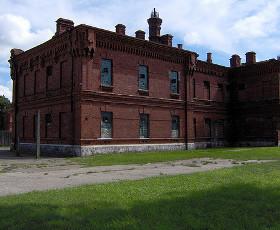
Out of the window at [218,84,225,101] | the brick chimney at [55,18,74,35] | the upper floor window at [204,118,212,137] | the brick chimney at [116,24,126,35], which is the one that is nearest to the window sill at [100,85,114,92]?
the brick chimney at [55,18,74,35]

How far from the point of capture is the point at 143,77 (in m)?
31.4

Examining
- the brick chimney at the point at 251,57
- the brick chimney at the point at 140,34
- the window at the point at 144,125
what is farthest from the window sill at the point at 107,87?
the brick chimney at the point at 251,57

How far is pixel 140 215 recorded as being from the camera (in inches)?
280

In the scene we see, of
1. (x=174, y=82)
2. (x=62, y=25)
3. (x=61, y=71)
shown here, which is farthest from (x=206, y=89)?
(x=61, y=71)

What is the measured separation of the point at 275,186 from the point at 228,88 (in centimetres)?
Result: 3188

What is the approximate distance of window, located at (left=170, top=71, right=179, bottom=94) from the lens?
33719 millimetres

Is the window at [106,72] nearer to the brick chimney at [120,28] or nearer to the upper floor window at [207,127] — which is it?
the brick chimney at [120,28]

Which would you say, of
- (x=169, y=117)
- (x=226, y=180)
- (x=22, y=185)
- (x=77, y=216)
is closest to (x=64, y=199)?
(x=77, y=216)

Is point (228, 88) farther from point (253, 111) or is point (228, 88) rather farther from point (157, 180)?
point (157, 180)

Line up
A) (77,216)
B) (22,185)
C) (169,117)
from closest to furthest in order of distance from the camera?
(77,216)
(22,185)
(169,117)

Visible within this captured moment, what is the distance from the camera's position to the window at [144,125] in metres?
30.9

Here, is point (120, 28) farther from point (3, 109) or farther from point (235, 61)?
point (3, 109)

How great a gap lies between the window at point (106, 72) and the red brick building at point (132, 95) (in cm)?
7

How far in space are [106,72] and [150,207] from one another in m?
21.5
